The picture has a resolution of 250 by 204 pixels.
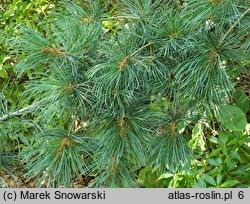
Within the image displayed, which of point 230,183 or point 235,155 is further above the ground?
point 235,155

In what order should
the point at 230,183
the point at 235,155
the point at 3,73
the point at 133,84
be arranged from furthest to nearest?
the point at 3,73 < the point at 235,155 < the point at 230,183 < the point at 133,84

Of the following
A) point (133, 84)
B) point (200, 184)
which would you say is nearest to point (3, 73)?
point (200, 184)

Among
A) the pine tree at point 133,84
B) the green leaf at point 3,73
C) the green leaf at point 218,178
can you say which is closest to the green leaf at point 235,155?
the green leaf at point 218,178

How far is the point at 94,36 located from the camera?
3.22 ft

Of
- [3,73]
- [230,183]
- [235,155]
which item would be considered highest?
[3,73]

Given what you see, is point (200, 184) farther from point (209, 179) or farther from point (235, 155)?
point (235, 155)

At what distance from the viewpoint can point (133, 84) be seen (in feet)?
2.92

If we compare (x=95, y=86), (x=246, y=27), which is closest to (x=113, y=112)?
(x=95, y=86)

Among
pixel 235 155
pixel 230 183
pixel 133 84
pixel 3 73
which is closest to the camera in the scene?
pixel 133 84

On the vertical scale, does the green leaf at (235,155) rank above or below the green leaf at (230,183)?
above

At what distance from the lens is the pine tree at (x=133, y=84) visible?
0.89 metres

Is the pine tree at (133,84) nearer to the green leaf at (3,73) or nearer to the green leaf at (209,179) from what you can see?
the green leaf at (209,179)

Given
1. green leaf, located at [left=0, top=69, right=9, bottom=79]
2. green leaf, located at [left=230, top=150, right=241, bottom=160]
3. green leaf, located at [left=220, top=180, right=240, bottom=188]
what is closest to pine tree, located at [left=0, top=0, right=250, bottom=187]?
green leaf, located at [left=220, top=180, right=240, bottom=188]
